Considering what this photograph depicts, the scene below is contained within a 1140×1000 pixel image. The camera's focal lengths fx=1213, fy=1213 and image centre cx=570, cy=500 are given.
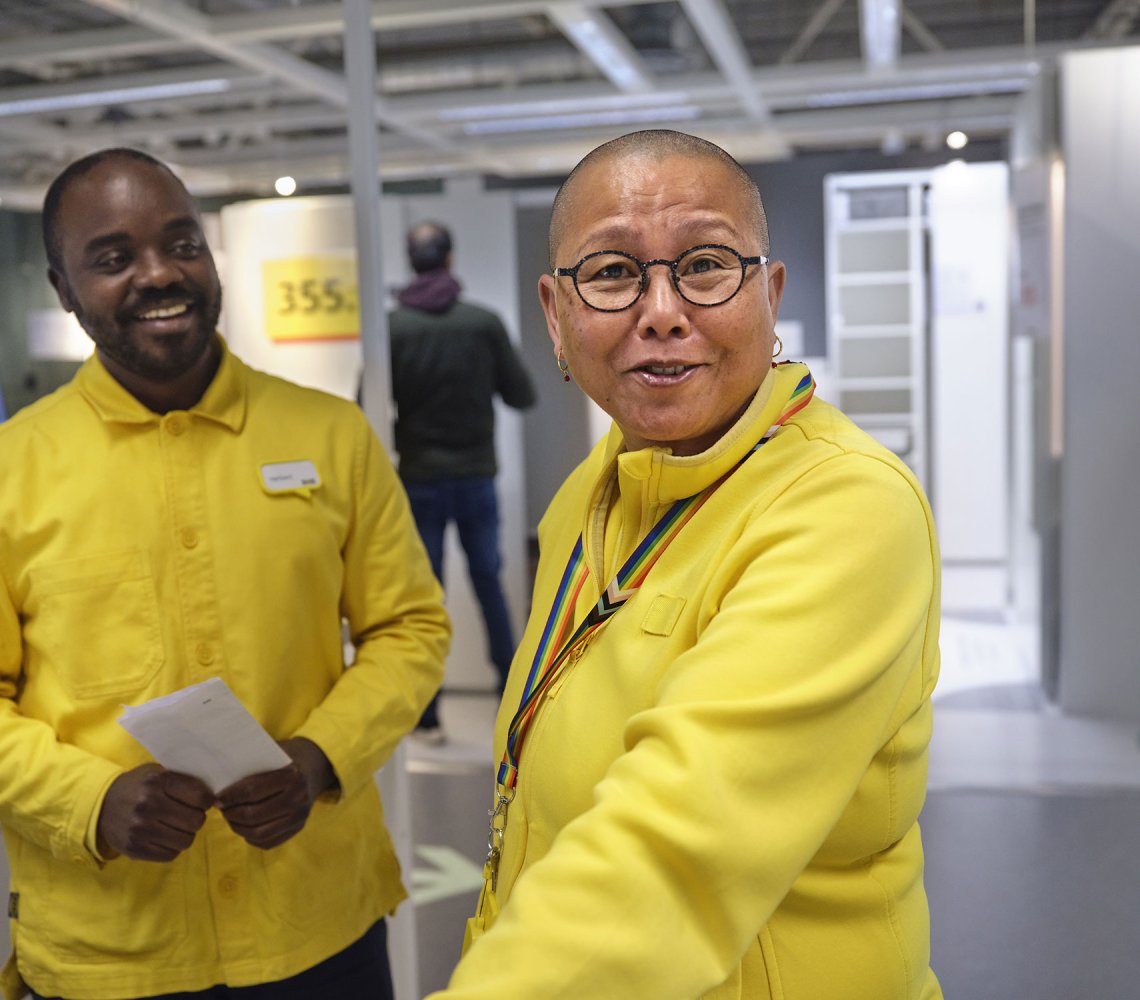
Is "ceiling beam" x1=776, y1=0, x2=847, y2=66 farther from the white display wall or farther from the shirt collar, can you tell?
the shirt collar

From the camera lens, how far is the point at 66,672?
1597 millimetres

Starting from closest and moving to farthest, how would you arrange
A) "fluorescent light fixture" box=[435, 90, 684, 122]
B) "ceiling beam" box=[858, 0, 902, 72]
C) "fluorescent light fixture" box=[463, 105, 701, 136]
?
1. "ceiling beam" box=[858, 0, 902, 72]
2. "fluorescent light fixture" box=[435, 90, 684, 122]
3. "fluorescent light fixture" box=[463, 105, 701, 136]

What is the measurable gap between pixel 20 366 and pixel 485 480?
8.14ft

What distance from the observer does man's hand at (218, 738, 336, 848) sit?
1.56 m

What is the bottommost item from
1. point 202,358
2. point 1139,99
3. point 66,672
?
point 66,672

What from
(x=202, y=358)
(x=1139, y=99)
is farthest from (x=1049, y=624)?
(x=202, y=358)

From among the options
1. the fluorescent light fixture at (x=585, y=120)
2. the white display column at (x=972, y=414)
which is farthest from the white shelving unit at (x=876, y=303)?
the fluorescent light fixture at (x=585, y=120)

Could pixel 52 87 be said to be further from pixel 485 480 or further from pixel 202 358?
pixel 202 358

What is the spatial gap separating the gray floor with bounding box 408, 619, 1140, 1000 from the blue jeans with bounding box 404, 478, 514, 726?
0.40 m

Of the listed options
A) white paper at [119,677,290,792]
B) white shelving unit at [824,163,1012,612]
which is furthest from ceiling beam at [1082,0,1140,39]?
white paper at [119,677,290,792]

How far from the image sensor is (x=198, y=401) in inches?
67.5

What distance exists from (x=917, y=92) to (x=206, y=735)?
1028 centimetres

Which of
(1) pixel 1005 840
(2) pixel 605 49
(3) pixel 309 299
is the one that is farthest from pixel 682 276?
(2) pixel 605 49

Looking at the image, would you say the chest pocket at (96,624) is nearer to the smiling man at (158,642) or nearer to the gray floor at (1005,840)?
the smiling man at (158,642)
